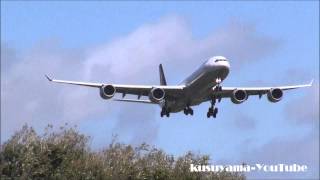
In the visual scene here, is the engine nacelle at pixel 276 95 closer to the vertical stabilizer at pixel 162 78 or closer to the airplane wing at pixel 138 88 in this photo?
the airplane wing at pixel 138 88

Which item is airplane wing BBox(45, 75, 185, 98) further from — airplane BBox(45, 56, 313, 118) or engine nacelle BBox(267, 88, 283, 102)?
engine nacelle BBox(267, 88, 283, 102)

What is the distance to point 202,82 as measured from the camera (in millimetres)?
49281

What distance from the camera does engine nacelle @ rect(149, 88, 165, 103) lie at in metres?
51.7

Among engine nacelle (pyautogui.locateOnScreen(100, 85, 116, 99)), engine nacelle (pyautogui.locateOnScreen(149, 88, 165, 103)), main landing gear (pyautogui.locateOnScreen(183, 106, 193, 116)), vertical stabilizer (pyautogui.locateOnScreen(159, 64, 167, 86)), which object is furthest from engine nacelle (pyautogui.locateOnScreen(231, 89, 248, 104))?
vertical stabilizer (pyautogui.locateOnScreen(159, 64, 167, 86))

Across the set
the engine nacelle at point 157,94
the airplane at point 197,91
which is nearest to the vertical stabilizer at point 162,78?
the airplane at point 197,91

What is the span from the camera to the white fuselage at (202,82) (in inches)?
1892

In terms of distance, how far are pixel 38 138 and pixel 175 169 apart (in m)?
11.8

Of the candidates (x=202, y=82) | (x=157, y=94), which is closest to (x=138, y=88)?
(x=157, y=94)

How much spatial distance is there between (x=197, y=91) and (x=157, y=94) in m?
3.50

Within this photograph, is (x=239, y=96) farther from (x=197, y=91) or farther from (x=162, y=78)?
(x=162, y=78)

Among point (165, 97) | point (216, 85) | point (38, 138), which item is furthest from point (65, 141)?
point (216, 85)

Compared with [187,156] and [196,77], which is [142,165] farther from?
[196,77]

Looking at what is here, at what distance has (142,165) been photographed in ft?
165

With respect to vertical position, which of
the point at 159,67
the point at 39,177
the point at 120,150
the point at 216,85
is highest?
the point at 159,67
